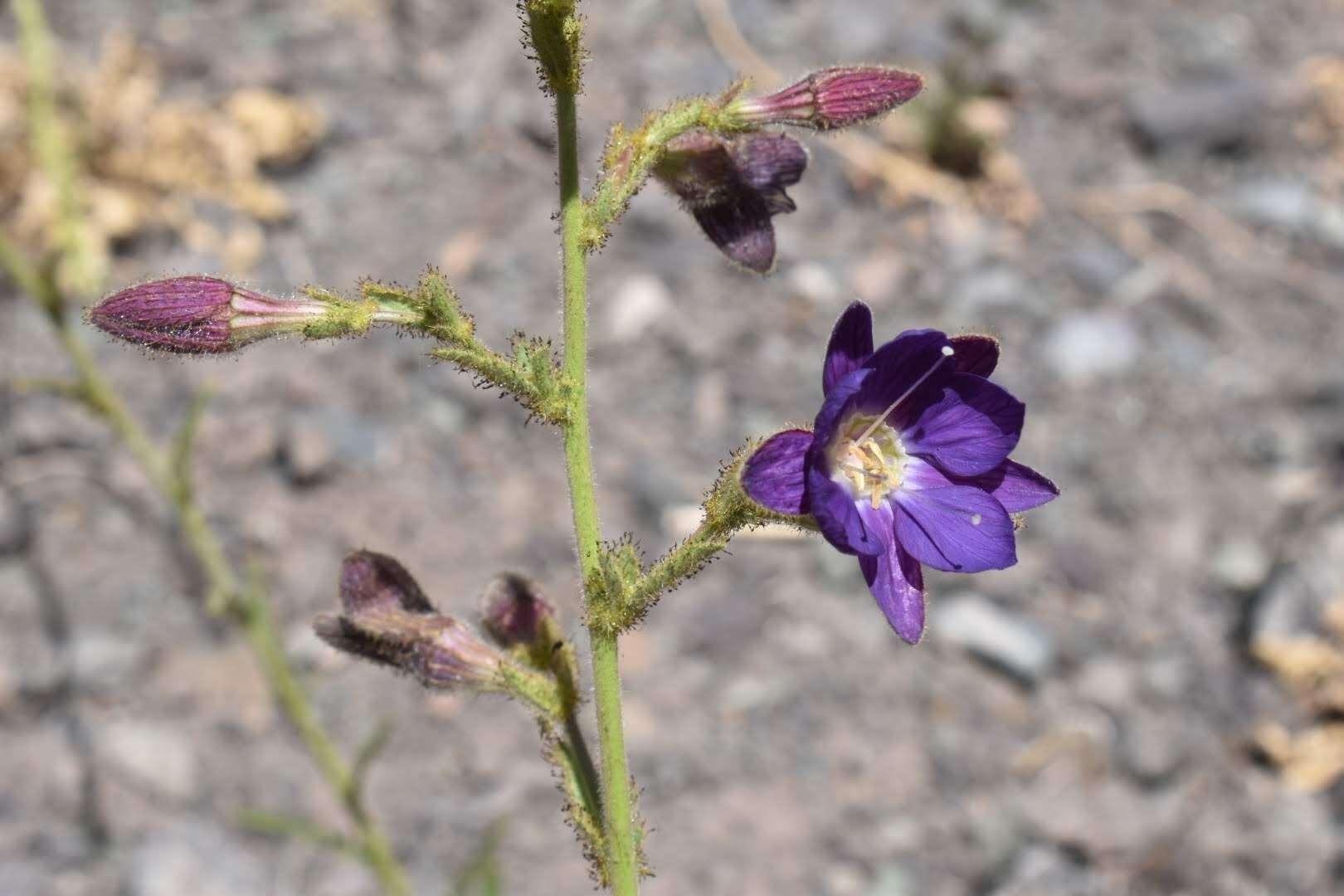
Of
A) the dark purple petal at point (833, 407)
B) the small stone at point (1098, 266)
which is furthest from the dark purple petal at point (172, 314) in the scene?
the small stone at point (1098, 266)

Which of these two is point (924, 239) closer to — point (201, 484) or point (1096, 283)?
point (1096, 283)

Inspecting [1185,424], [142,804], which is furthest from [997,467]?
[1185,424]

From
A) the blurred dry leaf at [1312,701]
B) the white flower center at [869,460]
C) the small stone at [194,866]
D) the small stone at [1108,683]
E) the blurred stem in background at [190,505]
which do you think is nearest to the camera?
the white flower center at [869,460]

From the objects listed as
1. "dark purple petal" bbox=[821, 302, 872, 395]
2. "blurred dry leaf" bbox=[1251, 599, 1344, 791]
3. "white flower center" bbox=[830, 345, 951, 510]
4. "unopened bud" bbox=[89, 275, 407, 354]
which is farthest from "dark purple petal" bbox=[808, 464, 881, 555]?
"blurred dry leaf" bbox=[1251, 599, 1344, 791]

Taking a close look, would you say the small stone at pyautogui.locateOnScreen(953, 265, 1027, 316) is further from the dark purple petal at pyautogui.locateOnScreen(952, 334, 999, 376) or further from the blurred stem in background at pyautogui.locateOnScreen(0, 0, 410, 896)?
the dark purple petal at pyautogui.locateOnScreen(952, 334, 999, 376)

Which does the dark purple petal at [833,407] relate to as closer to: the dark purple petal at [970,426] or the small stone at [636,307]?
the dark purple petal at [970,426]
